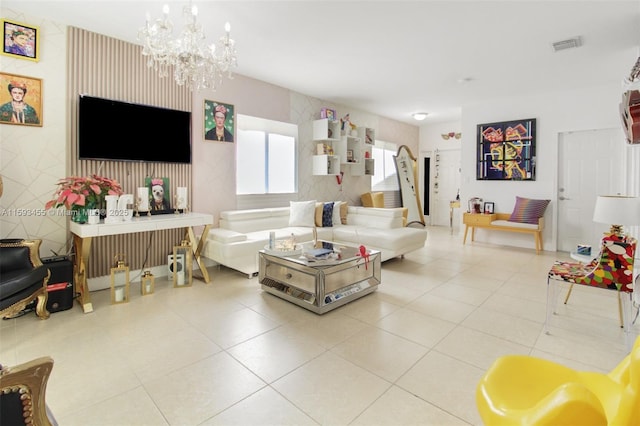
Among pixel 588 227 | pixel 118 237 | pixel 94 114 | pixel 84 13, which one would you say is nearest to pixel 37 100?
pixel 94 114

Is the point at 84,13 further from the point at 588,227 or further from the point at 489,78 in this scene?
the point at 588,227

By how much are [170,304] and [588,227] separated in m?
6.21

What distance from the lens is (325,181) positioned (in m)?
6.17

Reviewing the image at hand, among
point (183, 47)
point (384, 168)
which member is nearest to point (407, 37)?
point (183, 47)

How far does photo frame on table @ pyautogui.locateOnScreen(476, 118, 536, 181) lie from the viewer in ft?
18.8

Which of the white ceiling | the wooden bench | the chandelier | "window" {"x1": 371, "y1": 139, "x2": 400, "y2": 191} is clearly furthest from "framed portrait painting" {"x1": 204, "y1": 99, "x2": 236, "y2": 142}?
the wooden bench

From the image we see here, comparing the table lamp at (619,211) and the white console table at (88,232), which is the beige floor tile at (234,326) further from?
the table lamp at (619,211)

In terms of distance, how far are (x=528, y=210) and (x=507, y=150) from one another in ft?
3.88

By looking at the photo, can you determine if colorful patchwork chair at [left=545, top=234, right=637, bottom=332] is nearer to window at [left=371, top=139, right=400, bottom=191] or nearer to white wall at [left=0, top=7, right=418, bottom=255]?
white wall at [left=0, top=7, right=418, bottom=255]

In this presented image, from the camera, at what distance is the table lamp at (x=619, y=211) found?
99.4 inches

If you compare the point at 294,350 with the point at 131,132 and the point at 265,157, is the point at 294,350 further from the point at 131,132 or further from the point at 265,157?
the point at 265,157

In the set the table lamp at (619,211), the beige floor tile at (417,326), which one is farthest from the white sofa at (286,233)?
the table lamp at (619,211)

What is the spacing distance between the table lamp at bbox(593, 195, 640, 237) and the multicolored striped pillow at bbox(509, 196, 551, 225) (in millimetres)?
2998

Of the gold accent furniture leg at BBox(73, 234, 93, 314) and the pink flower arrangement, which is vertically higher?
the pink flower arrangement
